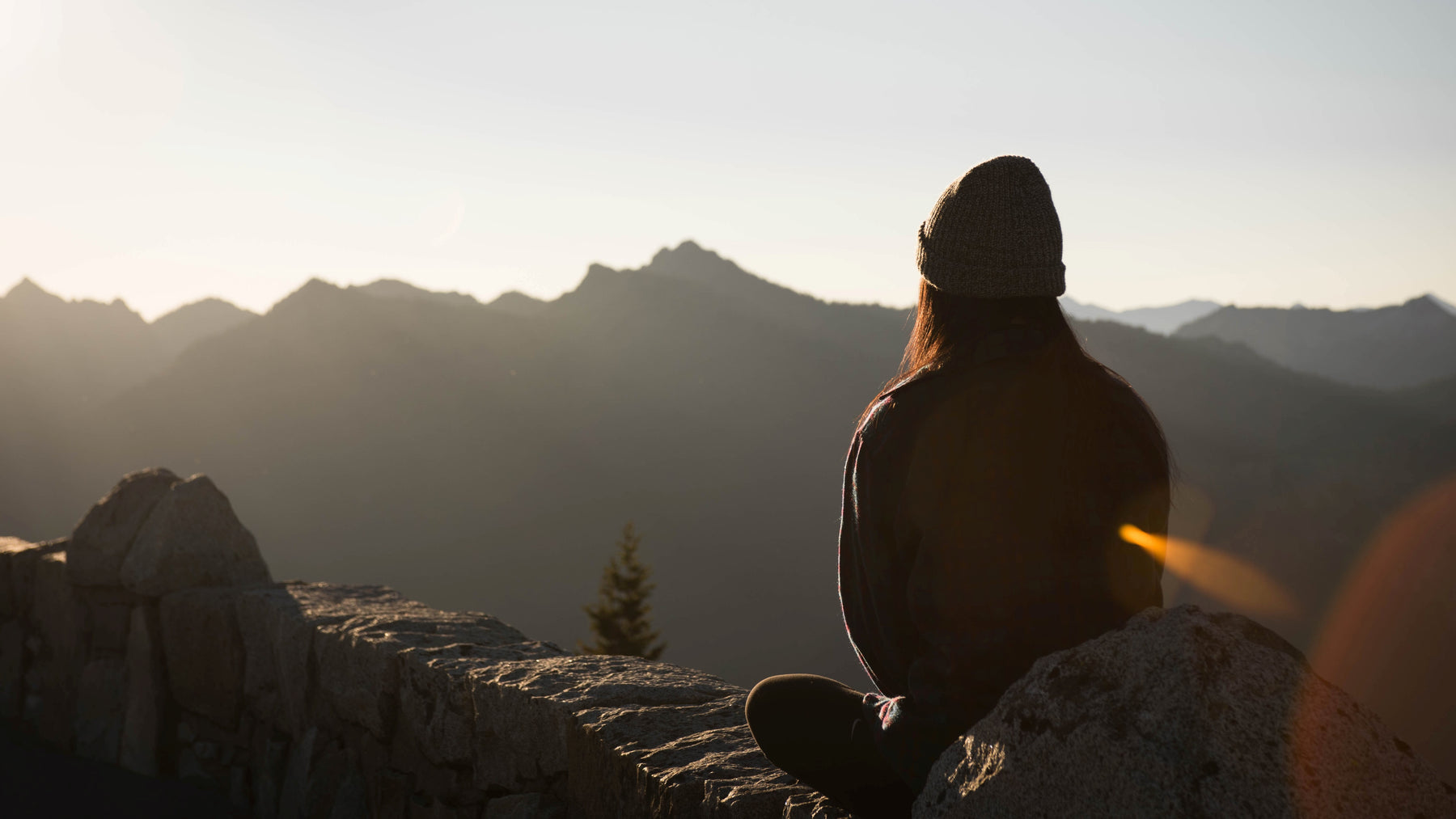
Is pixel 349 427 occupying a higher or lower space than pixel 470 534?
higher

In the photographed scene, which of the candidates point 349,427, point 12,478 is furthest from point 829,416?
point 12,478

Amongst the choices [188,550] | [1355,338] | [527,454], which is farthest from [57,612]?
[1355,338]

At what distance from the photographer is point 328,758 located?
3160 millimetres

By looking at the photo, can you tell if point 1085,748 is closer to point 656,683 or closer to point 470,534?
point 656,683

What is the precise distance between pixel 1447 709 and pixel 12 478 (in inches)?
4126

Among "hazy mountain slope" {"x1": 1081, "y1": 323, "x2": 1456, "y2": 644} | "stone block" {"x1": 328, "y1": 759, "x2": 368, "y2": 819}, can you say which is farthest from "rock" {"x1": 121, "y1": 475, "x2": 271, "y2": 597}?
"hazy mountain slope" {"x1": 1081, "y1": 323, "x2": 1456, "y2": 644}

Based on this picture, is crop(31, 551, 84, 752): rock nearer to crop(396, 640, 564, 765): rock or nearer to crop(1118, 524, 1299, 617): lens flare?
crop(396, 640, 564, 765): rock

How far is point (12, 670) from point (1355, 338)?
15726cm

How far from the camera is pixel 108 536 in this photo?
419cm

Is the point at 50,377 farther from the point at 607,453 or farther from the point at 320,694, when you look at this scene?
the point at 320,694

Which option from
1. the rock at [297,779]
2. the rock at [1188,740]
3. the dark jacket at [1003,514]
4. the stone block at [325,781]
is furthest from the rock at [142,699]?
the rock at [1188,740]

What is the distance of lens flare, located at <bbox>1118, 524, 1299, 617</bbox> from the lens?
1.37 metres

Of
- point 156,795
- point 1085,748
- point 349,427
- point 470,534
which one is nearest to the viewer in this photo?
point 1085,748

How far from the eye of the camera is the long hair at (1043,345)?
1.37 meters
